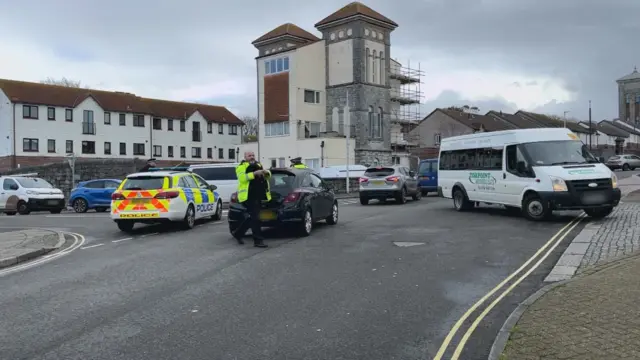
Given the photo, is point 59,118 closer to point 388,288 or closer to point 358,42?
point 358,42

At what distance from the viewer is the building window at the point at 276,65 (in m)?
49.7

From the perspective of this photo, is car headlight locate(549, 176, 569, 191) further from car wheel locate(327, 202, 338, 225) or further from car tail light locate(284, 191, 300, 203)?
car tail light locate(284, 191, 300, 203)

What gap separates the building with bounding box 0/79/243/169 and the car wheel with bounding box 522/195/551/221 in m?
53.2

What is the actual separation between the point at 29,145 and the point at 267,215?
52.4 m

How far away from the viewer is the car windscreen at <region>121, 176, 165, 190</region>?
45.7 ft

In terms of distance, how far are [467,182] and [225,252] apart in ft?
31.7

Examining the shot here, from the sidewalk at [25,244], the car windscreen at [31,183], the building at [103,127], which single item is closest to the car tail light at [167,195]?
the sidewalk at [25,244]

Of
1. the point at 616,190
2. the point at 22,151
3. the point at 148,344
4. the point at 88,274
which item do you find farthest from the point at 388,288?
the point at 22,151

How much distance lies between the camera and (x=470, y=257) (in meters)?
9.84

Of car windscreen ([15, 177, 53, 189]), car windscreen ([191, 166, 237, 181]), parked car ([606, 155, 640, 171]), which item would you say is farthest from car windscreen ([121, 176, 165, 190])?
parked car ([606, 155, 640, 171])

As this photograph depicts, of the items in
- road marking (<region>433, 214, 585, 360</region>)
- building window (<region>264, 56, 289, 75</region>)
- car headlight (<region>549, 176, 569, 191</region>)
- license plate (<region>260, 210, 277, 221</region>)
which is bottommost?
road marking (<region>433, 214, 585, 360</region>)

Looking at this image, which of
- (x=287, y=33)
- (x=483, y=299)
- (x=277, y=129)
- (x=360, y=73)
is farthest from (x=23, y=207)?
(x=287, y=33)

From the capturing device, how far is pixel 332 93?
50969mm

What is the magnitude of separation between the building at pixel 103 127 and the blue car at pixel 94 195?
118 ft
